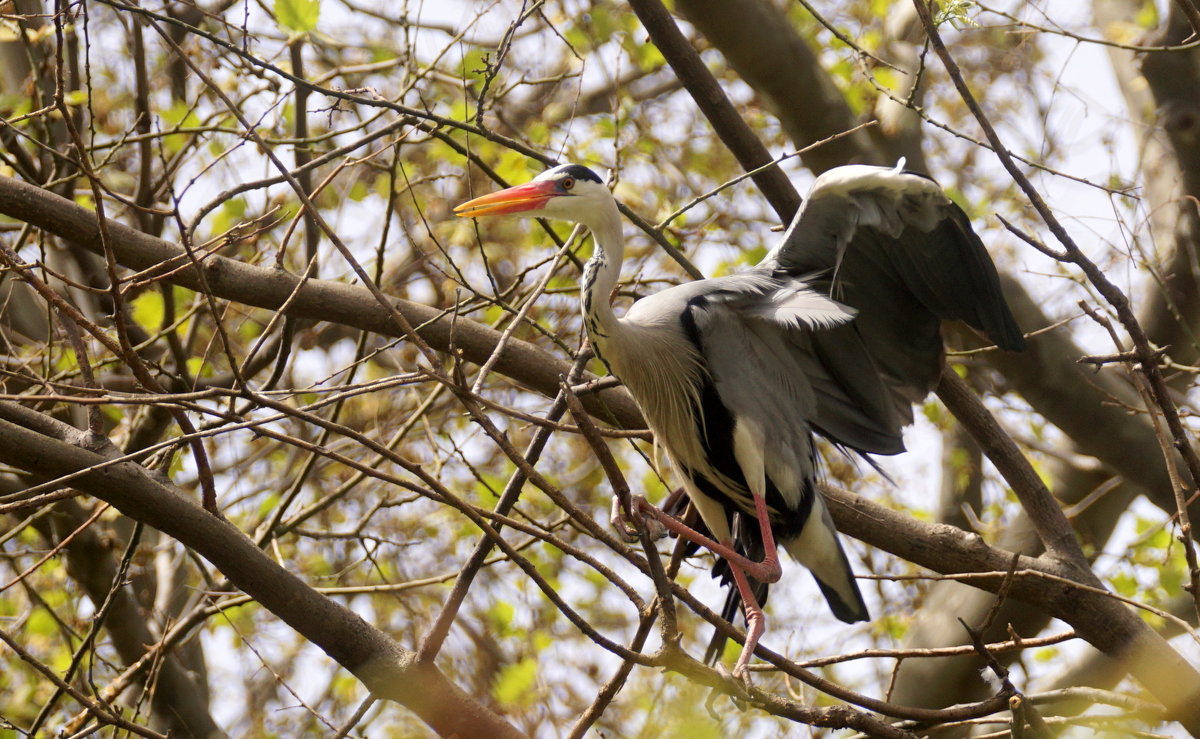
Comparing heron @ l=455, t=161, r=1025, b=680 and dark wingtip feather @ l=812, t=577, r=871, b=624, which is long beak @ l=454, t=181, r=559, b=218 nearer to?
heron @ l=455, t=161, r=1025, b=680

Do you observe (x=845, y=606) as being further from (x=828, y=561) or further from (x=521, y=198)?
(x=521, y=198)

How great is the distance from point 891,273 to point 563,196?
1081 millimetres

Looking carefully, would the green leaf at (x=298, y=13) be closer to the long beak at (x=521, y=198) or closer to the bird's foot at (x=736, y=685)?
the long beak at (x=521, y=198)

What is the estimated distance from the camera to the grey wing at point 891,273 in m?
3.46

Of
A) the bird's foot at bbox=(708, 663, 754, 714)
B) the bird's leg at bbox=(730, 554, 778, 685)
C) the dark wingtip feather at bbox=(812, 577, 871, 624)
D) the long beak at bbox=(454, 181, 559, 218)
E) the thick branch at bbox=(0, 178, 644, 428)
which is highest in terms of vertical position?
the long beak at bbox=(454, 181, 559, 218)

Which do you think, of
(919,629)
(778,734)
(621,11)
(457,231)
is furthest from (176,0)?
(919,629)

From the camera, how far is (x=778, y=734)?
169 inches

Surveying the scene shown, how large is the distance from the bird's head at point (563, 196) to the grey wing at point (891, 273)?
1.95 feet

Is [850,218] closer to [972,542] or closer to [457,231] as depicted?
[972,542]

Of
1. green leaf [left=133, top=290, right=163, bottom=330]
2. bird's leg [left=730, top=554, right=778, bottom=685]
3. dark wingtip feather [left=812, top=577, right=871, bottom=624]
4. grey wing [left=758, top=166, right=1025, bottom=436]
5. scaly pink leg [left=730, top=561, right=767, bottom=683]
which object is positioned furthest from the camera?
green leaf [left=133, top=290, right=163, bottom=330]

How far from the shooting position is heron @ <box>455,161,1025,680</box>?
11.5ft

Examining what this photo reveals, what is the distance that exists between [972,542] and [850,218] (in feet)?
3.36

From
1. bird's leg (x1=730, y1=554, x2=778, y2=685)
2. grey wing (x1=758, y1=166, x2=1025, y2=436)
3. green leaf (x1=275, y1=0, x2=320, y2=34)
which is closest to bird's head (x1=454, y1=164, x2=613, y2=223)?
grey wing (x1=758, y1=166, x2=1025, y2=436)

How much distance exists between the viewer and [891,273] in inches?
147
